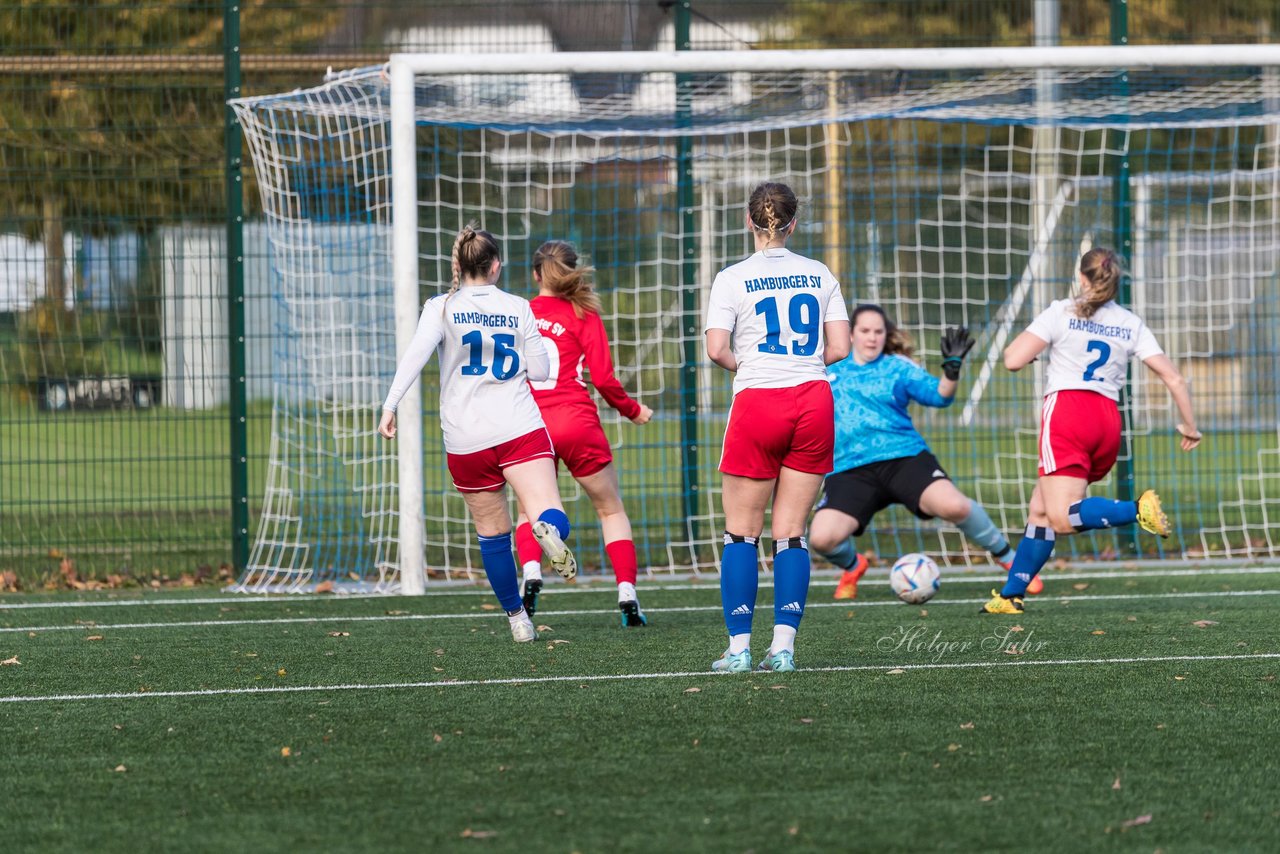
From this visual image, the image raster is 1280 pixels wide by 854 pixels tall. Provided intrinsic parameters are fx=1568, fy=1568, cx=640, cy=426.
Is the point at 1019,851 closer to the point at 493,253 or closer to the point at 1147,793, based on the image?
the point at 1147,793

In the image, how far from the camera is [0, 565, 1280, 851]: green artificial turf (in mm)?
4020

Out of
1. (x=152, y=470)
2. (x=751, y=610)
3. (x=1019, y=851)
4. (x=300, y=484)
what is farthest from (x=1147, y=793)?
(x=152, y=470)

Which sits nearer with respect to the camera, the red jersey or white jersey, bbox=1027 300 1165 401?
white jersey, bbox=1027 300 1165 401

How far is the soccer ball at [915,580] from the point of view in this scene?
312 inches

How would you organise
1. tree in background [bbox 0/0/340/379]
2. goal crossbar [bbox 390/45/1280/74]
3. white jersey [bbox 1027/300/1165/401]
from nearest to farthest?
1. white jersey [bbox 1027/300/1165/401]
2. goal crossbar [bbox 390/45/1280/74]
3. tree in background [bbox 0/0/340/379]

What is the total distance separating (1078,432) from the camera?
25.1ft

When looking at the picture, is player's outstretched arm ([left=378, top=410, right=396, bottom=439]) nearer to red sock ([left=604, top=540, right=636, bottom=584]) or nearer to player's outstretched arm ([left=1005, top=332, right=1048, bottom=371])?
red sock ([left=604, top=540, right=636, bottom=584])

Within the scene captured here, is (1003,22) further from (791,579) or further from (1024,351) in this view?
(791,579)

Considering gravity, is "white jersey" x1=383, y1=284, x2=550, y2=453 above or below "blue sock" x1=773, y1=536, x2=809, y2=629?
above

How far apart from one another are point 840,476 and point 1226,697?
360 centimetres

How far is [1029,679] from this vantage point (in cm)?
600

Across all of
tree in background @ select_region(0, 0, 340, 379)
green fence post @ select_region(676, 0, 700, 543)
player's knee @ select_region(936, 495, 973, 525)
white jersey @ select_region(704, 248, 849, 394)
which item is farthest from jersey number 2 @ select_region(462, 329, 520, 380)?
tree in background @ select_region(0, 0, 340, 379)

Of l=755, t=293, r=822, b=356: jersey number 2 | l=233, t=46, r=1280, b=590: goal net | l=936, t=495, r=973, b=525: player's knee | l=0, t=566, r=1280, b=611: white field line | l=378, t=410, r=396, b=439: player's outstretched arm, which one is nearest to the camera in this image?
l=755, t=293, r=822, b=356: jersey number 2

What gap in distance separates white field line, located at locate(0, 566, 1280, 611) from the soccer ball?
4.99ft
